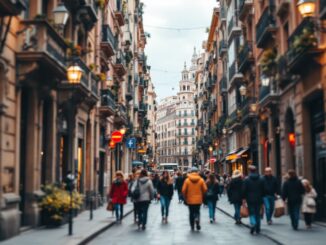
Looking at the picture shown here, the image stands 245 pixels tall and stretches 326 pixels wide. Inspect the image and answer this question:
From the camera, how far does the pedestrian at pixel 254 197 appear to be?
16.4 metres

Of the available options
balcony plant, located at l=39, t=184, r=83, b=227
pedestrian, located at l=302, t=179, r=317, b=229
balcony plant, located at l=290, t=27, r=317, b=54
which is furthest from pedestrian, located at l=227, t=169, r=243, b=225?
balcony plant, located at l=39, t=184, r=83, b=227

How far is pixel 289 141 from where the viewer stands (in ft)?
81.0

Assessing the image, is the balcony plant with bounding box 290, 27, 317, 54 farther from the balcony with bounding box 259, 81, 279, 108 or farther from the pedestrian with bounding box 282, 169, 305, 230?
the balcony with bounding box 259, 81, 279, 108

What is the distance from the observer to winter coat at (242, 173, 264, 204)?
1645 cm

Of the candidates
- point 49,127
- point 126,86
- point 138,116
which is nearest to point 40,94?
point 49,127

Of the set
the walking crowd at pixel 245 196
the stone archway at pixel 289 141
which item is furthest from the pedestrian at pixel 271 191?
the stone archway at pixel 289 141

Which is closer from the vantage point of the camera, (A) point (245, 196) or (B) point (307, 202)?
(A) point (245, 196)

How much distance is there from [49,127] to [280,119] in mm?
10631

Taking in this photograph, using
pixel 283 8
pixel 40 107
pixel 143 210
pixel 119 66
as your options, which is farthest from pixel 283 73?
pixel 119 66

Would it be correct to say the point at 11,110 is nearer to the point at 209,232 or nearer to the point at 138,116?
the point at 209,232

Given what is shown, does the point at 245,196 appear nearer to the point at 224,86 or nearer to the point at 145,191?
the point at 145,191

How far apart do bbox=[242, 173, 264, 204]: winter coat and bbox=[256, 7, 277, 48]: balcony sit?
11350 millimetres

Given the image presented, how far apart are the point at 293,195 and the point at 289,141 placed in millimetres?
7728

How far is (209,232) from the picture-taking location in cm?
1767
